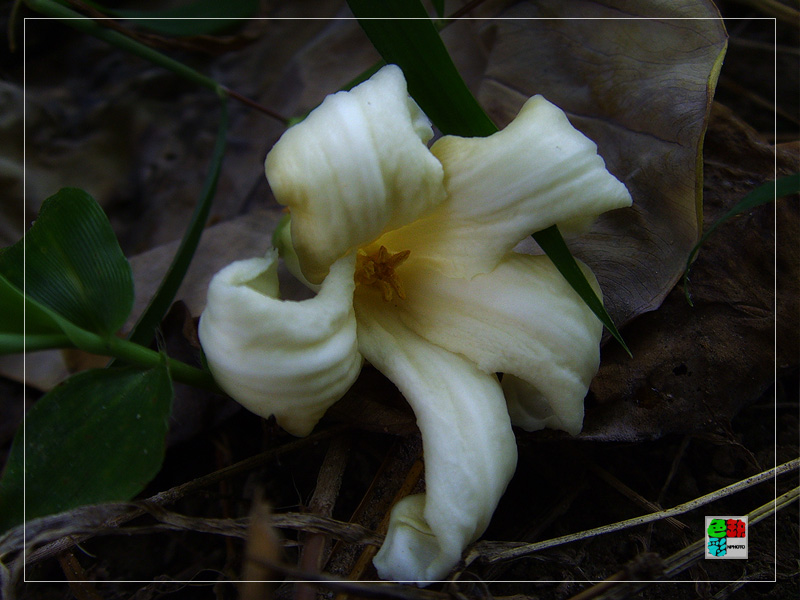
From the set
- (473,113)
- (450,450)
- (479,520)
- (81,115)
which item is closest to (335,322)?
(450,450)

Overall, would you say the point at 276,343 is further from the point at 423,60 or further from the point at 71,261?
the point at 423,60

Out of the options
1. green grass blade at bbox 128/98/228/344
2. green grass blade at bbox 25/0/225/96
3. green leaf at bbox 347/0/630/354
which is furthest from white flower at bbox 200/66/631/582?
green grass blade at bbox 25/0/225/96

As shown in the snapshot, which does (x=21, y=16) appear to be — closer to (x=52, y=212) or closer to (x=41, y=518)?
(x=52, y=212)

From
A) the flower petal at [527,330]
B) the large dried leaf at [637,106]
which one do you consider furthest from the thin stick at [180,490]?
the large dried leaf at [637,106]

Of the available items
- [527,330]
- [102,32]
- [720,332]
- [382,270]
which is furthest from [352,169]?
[102,32]

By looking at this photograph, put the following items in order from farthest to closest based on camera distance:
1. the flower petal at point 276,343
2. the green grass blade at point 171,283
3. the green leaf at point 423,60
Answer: the green grass blade at point 171,283 < the green leaf at point 423,60 < the flower petal at point 276,343

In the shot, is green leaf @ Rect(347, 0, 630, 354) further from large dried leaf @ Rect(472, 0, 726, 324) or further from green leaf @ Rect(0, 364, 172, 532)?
green leaf @ Rect(0, 364, 172, 532)

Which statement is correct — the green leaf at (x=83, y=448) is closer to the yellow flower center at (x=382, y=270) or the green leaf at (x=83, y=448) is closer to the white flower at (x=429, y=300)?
the white flower at (x=429, y=300)
